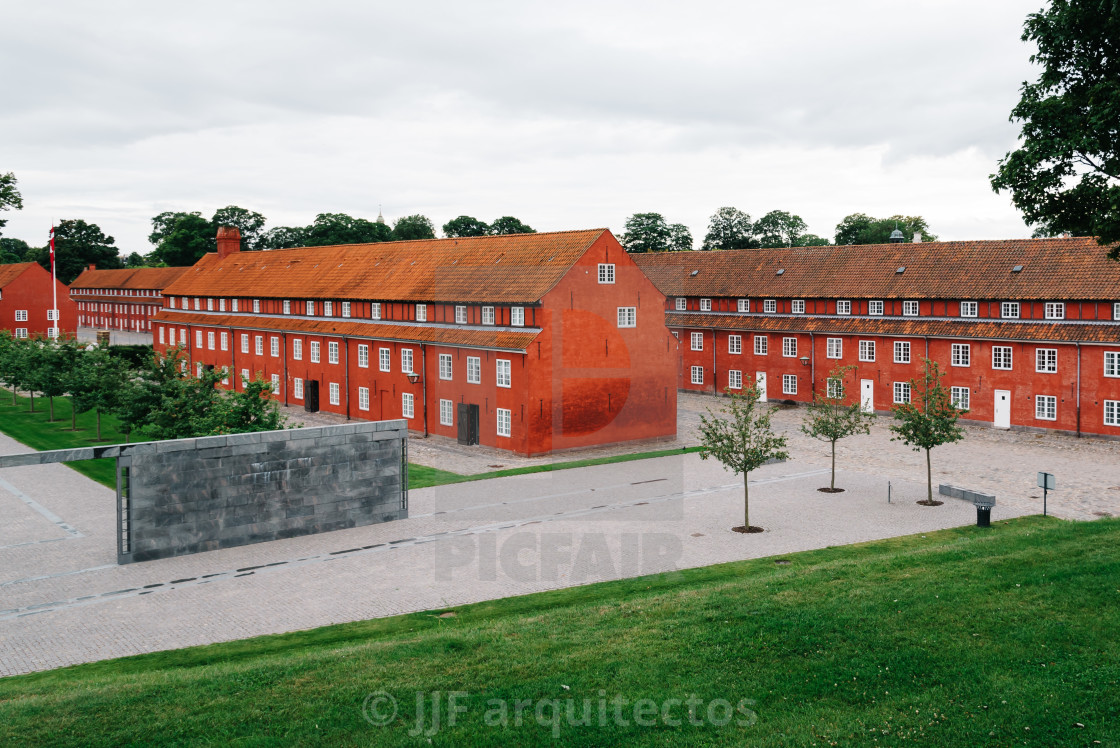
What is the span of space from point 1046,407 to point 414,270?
110 feet

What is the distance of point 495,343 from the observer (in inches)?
1581

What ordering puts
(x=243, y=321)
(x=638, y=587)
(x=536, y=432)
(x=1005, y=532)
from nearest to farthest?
1. (x=638, y=587)
2. (x=1005, y=532)
3. (x=536, y=432)
4. (x=243, y=321)

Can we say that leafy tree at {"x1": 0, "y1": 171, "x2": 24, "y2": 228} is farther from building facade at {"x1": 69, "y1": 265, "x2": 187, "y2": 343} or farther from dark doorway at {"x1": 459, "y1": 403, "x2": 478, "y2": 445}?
building facade at {"x1": 69, "y1": 265, "x2": 187, "y2": 343}

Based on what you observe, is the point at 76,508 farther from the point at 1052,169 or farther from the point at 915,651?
the point at 1052,169

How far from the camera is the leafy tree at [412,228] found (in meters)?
131

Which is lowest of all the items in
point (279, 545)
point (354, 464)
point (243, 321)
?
point (279, 545)

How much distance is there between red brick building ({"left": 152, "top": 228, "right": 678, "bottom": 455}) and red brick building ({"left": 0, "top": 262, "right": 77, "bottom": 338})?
150 feet

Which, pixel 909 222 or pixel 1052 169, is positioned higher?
pixel 909 222

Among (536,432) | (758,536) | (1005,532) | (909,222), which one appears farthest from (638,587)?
(909,222)

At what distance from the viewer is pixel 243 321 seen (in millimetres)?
62000

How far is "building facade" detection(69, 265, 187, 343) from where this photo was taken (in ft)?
355

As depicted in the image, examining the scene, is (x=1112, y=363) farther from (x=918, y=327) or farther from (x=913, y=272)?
(x=913, y=272)

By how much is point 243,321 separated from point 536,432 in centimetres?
3187

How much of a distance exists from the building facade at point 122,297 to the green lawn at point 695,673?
9812cm
